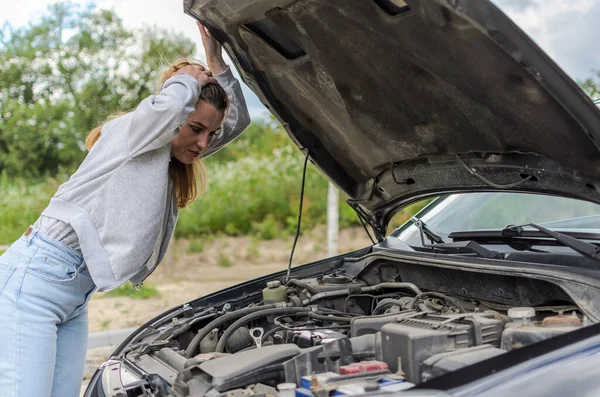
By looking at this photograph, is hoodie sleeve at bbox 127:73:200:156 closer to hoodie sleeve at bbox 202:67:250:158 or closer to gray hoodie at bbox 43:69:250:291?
gray hoodie at bbox 43:69:250:291

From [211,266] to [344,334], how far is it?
8.53 metres

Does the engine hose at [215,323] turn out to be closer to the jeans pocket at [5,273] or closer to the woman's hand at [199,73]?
the jeans pocket at [5,273]

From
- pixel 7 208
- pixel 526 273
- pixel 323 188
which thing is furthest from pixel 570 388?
pixel 7 208

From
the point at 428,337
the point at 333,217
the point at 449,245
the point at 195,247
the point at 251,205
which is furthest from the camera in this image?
the point at 251,205

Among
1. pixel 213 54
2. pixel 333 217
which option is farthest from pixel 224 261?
pixel 213 54

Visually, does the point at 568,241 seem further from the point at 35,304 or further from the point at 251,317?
the point at 35,304

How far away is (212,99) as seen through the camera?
2703 mm

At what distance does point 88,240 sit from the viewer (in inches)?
93.7

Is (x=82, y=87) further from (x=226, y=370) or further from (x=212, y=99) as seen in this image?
(x=226, y=370)

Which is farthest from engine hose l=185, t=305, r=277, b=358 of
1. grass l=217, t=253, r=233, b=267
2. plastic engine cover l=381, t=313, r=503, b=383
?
grass l=217, t=253, r=233, b=267

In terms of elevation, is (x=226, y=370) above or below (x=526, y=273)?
below

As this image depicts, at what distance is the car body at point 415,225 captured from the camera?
6.29ft

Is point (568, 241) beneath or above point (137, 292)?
beneath

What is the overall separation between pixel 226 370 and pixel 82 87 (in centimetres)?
1088
